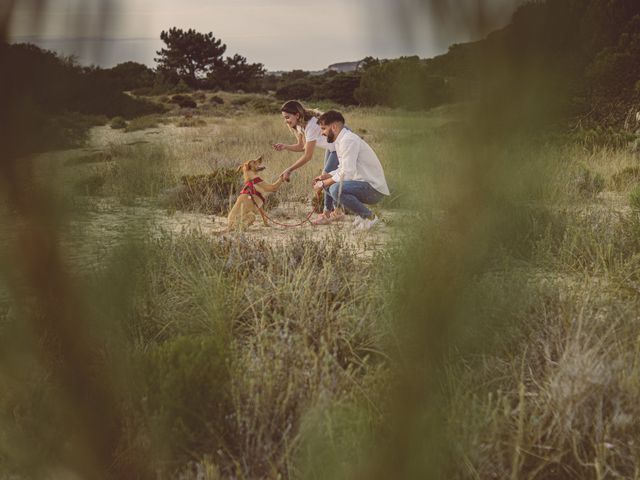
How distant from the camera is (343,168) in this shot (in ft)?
19.1

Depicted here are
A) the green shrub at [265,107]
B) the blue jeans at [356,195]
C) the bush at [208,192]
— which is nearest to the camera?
the blue jeans at [356,195]

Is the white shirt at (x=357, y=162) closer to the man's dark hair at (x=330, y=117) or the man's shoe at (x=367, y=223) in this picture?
the man's dark hair at (x=330, y=117)

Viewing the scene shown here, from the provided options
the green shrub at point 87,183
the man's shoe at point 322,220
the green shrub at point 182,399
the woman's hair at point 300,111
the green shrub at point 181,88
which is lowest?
the green shrub at point 182,399

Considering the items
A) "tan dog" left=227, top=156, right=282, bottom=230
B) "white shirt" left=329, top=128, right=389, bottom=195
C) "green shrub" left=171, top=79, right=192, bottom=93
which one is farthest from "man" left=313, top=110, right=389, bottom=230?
"green shrub" left=171, top=79, right=192, bottom=93

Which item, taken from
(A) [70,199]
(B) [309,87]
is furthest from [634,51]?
(B) [309,87]

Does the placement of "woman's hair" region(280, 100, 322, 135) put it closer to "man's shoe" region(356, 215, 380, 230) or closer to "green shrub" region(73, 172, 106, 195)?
"man's shoe" region(356, 215, 380, 230)

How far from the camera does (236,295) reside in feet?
11.0

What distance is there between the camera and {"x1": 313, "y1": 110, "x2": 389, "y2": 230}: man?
584 centimetres

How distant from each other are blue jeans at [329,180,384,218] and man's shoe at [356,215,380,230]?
0.13 m

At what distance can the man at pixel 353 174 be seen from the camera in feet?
19.2

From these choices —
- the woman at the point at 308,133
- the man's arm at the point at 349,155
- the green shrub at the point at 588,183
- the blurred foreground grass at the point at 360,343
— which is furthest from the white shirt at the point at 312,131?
the green shrub at the point at 588,183

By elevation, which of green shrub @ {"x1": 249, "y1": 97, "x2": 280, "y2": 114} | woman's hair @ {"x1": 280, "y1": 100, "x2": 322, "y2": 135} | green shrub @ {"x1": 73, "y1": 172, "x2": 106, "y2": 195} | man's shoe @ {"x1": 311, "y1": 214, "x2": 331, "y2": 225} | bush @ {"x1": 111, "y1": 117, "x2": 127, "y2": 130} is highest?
green shrub @ {"x1": 249, "y1": 97, "x2": 280, "y2": 114}

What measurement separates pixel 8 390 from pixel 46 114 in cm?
146

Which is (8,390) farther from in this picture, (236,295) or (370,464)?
(370,464)
